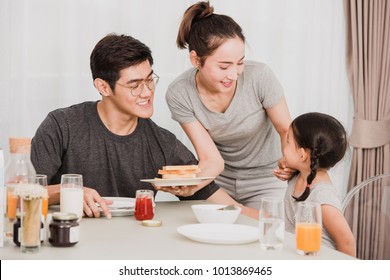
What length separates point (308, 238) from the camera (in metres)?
1.66

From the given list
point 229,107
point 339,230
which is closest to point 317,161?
point 339,230

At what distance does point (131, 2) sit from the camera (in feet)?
11.6

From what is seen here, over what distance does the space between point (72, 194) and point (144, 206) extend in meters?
0.22

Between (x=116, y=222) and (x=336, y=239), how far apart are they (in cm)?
72

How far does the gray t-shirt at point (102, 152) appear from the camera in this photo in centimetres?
252

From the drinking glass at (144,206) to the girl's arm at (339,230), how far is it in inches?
22.5

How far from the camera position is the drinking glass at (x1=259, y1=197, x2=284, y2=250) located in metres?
1.70

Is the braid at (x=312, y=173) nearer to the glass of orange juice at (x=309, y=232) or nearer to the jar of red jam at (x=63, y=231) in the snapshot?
the glass of orange juice at (x=309, y=232)

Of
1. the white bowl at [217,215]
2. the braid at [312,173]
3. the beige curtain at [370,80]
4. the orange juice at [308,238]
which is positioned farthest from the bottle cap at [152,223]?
the beige curtain at [370,80]

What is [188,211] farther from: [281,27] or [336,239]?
[281,27]

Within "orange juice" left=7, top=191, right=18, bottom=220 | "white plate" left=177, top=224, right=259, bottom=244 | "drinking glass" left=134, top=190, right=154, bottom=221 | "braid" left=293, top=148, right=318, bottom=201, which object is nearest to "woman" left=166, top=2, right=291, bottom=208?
"braid" left=293, top=148, right=318, bottom=201

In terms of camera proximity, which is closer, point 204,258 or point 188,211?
point 204,258
